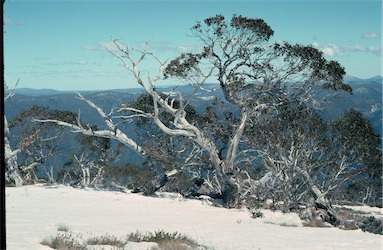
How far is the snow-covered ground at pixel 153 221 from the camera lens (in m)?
8.38

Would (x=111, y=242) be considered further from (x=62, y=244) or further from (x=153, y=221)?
(x=153, y=221)

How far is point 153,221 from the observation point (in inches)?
451

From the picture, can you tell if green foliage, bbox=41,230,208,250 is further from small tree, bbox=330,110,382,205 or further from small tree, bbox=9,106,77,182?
small tree, bbox=9,106,77,182

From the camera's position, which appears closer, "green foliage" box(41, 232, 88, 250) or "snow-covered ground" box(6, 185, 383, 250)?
"green foliage" box(41, 232, 88, 250)

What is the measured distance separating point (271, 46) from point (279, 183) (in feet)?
18.0

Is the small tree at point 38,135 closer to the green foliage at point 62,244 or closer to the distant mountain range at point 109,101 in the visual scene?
the distant mountain range at point 109,101

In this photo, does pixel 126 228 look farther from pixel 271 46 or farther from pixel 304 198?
pixel 271 46

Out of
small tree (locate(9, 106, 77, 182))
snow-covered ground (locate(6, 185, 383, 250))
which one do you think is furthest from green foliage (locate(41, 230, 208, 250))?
small tree (locate(9, 106, 77, 182))

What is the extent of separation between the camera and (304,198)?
56.0 ft

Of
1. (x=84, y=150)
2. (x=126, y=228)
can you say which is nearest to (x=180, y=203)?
(x=126, y=228)

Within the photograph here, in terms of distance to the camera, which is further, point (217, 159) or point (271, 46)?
point (271, 46)

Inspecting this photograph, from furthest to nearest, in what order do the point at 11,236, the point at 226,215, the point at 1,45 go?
the point at 226,215
the point at 11,236
the point at 1,45

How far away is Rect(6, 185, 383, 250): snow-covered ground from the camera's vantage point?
838cm

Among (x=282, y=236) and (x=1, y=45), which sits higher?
(x=1, y=45)
